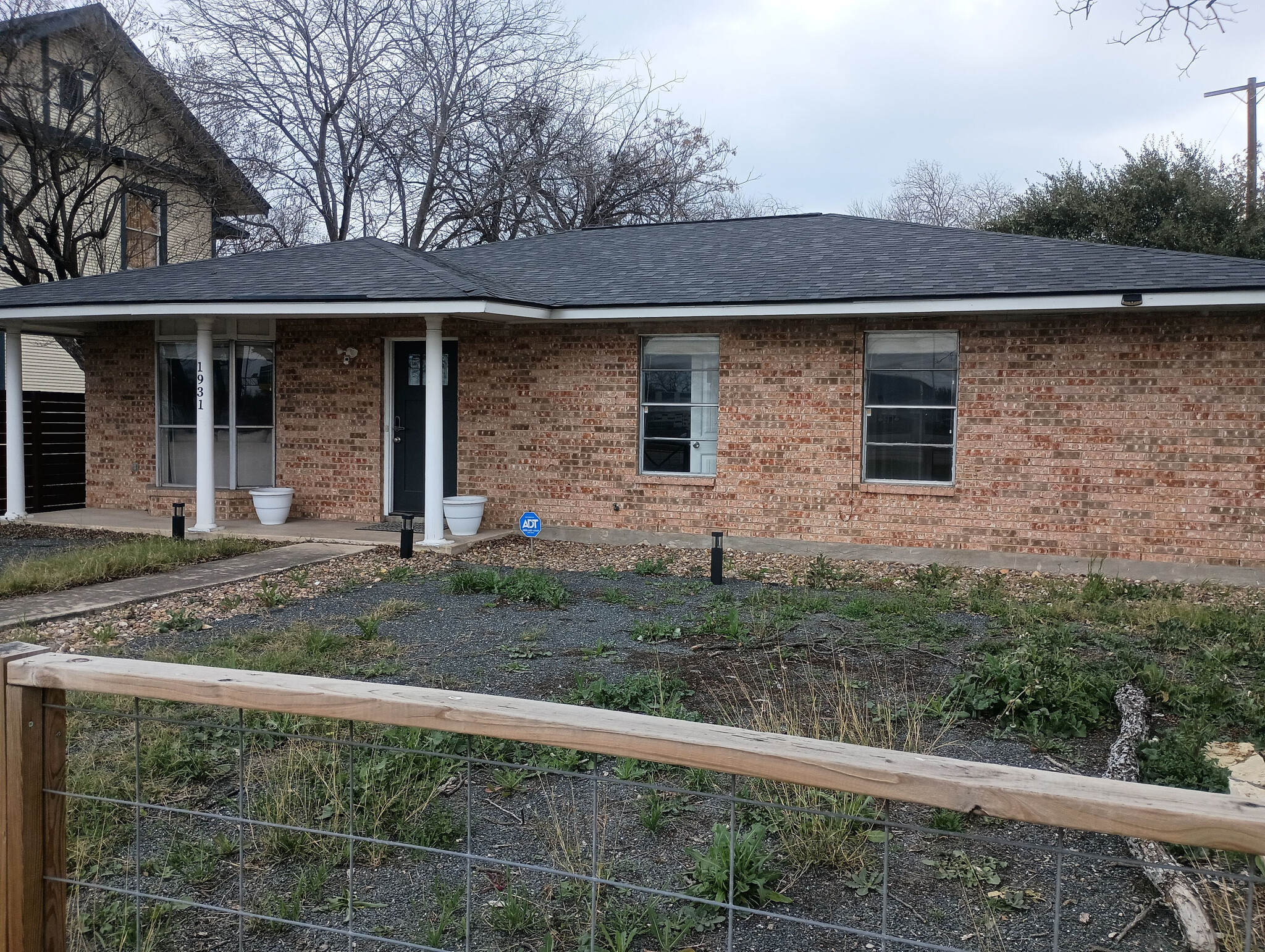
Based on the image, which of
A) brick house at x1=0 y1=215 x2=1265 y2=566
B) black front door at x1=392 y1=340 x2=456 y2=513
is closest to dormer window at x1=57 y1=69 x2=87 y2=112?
brick house at x1=0 y1=215 x2=1265 y2=566

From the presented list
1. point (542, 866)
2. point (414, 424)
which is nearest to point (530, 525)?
point (414, 424)

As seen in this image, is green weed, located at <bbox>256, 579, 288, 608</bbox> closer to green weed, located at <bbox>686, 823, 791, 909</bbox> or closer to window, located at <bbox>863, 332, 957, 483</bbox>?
green weed, located at <bbox>686, 823, 791, 909</bbox>

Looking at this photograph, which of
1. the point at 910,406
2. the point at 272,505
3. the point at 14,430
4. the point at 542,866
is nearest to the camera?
the point at 542,866

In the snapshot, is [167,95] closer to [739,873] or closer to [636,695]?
[636,695]

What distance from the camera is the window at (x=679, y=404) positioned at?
13297 millimetres

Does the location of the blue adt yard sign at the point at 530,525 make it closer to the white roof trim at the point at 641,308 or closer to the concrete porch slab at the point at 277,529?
the concrete porch slab at the point at 277,529

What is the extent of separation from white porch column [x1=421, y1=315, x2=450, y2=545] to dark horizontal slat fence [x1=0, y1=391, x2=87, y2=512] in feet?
22.3

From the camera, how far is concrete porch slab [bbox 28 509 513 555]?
42.3 feet

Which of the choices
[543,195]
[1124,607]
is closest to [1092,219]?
[543,195]

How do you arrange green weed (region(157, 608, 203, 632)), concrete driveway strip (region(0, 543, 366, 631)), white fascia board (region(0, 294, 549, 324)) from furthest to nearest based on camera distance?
1. white fascia board (region(0, 294, 549, 324))
2. concrete driveway strip (region(0, 543, 366, 631))
3. green weed (region(157, 608, 203, 632))

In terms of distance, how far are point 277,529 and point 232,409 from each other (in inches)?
86.4

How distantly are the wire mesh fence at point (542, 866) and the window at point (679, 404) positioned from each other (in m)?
8.59

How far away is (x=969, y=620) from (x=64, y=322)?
12977mm

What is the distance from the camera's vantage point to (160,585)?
10.1 metres
